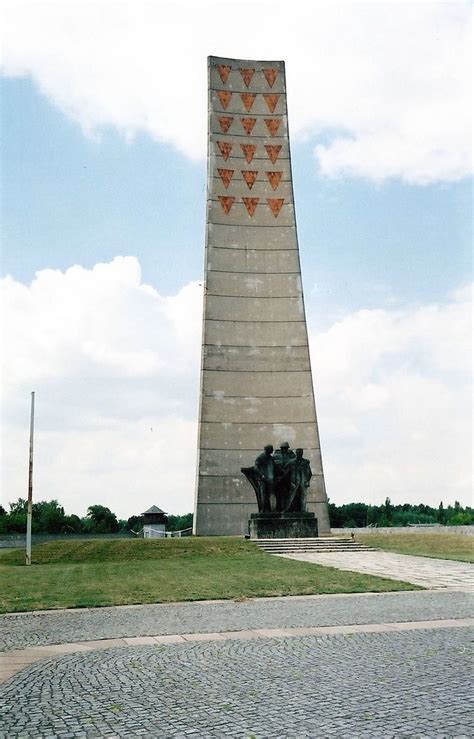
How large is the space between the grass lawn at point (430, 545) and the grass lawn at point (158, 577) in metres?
3.97

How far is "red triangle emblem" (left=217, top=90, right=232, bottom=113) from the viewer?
39000 millimetres

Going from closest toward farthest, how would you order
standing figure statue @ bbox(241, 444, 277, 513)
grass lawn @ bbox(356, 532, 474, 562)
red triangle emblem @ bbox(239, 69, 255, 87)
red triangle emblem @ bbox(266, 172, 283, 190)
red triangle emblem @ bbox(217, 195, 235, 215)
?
grass lawn @ bbox(356, 532, 474, 562) < standing figure statue @ bbox(241, 444, 277, 513) < red triangle emblem @ bbox(217, 195, 235, 215) < red triangle emblem @ bbox(266, 172, 283, 190) < red triangle emblem @ bbox(239, 69, 255, 87)

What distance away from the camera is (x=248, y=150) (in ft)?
127

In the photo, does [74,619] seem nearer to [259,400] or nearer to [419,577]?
[419,577]

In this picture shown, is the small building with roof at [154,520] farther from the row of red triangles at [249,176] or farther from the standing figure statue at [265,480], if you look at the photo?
the row of red triangles at [249,176]

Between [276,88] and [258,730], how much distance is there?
3902cm

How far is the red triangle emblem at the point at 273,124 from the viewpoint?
128 feet

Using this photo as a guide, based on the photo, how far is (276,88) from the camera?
39812 millimetres

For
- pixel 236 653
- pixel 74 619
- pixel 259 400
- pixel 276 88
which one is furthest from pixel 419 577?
pixel 276 88

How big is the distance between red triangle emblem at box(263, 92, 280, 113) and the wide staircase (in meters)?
23.4

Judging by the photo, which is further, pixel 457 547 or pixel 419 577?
pixel 457 547

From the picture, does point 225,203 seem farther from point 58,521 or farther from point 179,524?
point 179,524

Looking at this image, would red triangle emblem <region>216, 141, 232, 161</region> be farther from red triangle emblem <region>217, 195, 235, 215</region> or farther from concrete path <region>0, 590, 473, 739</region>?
concrete path <region>0, 590, 473, 739</region>

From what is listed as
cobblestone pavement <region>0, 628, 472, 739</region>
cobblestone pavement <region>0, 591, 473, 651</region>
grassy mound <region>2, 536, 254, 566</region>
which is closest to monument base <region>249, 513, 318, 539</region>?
grassy mound <region>2, 536, 254, 566</region>
